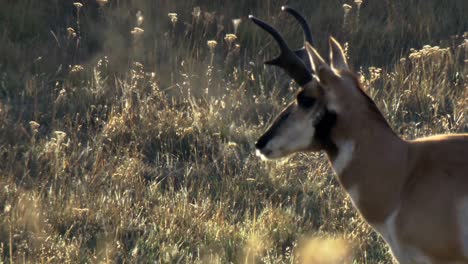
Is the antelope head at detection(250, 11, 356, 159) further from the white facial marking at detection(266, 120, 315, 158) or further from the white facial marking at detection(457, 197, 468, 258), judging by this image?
the white facial marking at detection(457, 197, 468, 258)

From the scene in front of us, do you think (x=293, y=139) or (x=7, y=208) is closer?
(x=293, y=139)

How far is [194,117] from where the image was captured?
361 inches

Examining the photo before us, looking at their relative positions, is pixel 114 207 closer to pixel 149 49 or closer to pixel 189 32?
pixel 149 49

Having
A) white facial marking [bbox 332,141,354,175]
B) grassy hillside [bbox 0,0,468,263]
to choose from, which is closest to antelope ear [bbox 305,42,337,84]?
white facial marking [bbox 332,141,354,175]

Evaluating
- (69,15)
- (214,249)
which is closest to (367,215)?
(214,249)

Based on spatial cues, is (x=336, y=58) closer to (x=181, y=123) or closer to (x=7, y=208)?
(x=7, y=208)

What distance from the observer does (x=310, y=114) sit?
19.1ft

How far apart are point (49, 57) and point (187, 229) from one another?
387 cm

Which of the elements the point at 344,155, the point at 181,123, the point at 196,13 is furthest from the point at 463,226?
the point at 196,13

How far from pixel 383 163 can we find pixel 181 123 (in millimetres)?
3516

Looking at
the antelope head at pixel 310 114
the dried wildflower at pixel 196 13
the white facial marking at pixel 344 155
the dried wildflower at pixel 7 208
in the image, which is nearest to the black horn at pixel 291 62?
the antelope head at pixel 310 114

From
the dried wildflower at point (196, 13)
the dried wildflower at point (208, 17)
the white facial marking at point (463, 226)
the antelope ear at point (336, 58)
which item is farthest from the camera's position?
the dried wildflower at point (208, 17)

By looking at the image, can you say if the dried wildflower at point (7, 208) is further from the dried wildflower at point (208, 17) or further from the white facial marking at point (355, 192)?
the dried wildflower at point (208, 17)

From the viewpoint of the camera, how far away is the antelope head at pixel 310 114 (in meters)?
5.76
